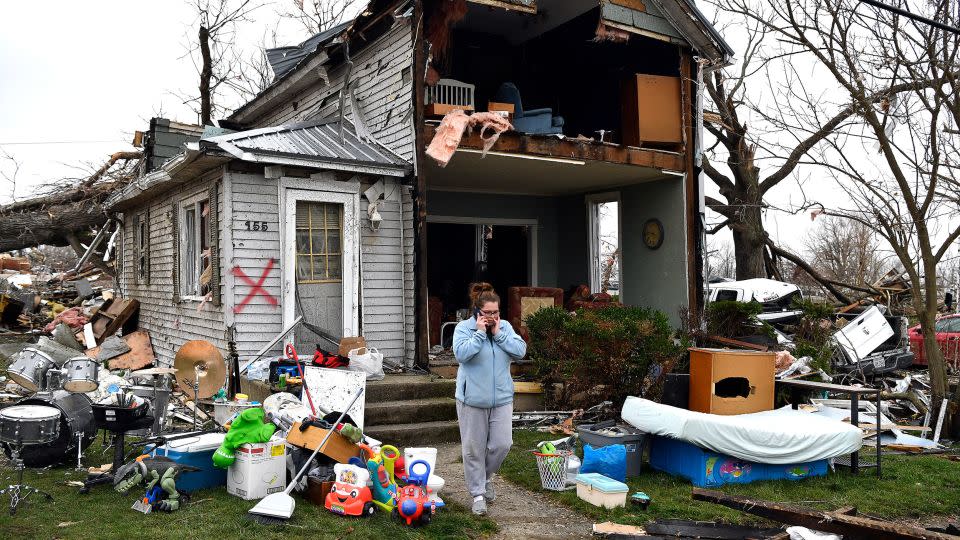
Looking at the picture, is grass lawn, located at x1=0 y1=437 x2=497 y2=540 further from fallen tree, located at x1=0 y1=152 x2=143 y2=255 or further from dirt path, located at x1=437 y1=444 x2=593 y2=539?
fallen tree, located at x1=0 y1=152 x2=143 y2=255

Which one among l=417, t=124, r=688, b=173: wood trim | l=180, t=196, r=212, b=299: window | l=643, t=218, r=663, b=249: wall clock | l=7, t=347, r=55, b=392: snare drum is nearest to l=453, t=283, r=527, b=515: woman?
l=417, t=124, r=688, b=173: wood trim

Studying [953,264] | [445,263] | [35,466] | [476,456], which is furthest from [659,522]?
[953,264]

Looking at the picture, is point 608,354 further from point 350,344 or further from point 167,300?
point 167,300

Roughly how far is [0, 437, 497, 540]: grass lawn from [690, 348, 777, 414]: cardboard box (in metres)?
3.03

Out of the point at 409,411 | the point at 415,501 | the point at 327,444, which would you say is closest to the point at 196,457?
the point at 327,444

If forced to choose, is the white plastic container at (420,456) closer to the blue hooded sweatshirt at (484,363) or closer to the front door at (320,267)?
the blue hooded sweatshirt at (484,363)

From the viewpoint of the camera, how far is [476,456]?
6152mm

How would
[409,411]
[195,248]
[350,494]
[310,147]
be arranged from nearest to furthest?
[350,494], [409,411], [310,147], [195,248]

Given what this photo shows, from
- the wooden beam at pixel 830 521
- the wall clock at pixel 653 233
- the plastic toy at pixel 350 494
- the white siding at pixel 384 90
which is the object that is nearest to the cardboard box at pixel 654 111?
the wall clock at pixel 653 233

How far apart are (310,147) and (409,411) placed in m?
4.00

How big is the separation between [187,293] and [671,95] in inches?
341

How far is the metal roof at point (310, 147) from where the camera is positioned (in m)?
9.68

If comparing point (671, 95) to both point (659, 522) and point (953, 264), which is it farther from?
point (953, 264)

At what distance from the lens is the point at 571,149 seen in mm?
11609
